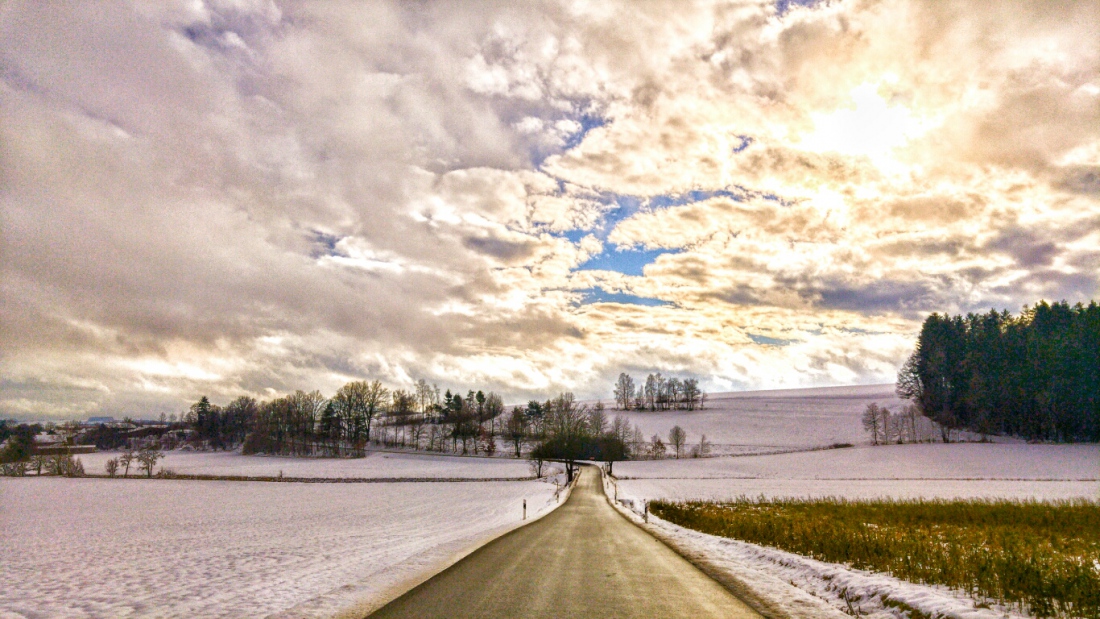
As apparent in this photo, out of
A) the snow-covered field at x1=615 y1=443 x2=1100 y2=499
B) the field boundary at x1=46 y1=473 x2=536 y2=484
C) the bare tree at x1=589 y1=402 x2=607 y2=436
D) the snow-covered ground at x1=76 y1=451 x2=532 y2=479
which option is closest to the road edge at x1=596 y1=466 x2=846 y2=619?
the snow-covered field at x1=615 y1=443 x2=1100 y2=499

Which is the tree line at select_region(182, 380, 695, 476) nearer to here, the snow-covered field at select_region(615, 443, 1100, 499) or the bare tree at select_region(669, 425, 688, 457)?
the bare tree at select_region(669, 425, 688, 457)

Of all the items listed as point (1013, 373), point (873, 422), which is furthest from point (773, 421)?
point (1013, 373)

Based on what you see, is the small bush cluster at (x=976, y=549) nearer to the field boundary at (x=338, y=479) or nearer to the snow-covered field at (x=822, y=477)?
the snow-covered field at (x=822, y=477)

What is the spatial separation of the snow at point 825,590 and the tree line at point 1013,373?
115519 millimetres

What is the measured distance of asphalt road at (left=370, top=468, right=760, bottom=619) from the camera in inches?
370

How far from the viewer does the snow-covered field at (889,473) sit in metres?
55.2

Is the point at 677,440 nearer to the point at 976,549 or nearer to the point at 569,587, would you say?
the point at 976,549

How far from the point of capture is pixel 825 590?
11.9 meters

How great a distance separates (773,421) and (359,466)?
361 feet

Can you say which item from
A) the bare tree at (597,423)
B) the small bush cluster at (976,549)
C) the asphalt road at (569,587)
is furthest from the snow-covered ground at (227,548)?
the bare tree at (597,423)

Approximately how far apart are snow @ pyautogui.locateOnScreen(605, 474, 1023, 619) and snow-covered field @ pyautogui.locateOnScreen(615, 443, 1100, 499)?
123 feet

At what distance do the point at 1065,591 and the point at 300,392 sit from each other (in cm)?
17653

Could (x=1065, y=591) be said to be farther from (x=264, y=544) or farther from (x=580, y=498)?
(x=580, y=498)

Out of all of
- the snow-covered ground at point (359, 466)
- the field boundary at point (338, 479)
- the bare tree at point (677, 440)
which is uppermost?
the bare tree at point (677, 440)
